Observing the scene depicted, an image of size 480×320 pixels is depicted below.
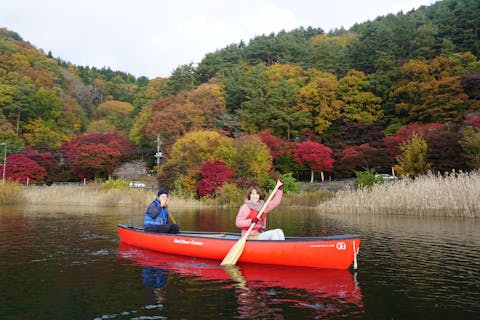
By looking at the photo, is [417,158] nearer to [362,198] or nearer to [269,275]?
[362,198]

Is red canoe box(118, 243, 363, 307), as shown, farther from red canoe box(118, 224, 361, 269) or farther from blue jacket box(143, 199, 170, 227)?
blue jacket box(143, 199, 170, 227)

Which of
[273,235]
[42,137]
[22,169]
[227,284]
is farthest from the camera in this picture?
[42,137]

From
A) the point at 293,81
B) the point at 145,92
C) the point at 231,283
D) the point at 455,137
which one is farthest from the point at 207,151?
the point at 145,92

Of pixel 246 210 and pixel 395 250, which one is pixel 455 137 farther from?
pixel 246 210

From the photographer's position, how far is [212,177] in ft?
96.5

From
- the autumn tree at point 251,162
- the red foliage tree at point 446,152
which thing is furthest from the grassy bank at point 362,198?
the red foliage tree at point 446,152

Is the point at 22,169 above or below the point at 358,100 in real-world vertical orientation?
below

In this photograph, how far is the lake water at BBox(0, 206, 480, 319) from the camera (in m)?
5.55

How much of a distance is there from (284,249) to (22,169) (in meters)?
38.4

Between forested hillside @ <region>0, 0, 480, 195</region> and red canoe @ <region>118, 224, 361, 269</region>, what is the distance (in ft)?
62.6

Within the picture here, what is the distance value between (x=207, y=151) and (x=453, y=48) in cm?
3215

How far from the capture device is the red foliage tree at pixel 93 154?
44344mm

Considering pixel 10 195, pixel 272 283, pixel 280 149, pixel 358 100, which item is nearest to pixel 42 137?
pixel 10 195

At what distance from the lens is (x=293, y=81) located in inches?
2067
